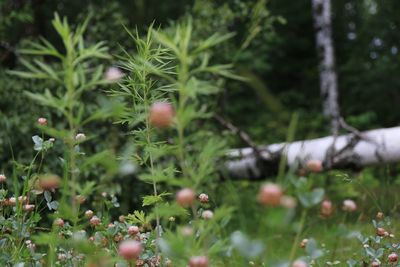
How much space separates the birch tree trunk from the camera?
873 cm

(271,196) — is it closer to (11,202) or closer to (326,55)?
(11,202)

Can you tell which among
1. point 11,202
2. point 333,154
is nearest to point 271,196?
point 11,202

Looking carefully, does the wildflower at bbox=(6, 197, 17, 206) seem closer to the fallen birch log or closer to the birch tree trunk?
the fallen birch log

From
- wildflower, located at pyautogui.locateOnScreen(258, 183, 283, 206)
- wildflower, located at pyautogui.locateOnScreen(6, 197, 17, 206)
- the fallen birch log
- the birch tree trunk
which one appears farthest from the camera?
the birch tree trunk

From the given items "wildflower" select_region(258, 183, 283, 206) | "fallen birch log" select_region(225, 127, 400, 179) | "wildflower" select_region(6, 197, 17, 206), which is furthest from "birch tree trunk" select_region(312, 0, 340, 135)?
"wildflower" select_region(258, 183, 283, 206)

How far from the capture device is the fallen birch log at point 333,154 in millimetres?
4316

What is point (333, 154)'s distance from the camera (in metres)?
4.56

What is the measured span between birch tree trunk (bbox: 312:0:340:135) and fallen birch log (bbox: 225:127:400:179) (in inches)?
154

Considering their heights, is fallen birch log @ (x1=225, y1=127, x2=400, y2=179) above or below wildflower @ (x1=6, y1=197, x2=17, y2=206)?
below

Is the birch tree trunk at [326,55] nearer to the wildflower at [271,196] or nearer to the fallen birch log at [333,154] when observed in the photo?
the fallen birch log at [333,154]

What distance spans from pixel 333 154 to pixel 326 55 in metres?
4.83

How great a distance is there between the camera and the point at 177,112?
3.44 feet

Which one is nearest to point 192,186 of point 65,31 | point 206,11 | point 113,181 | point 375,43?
point 65,31

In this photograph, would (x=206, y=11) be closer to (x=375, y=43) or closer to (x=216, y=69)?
(x=216, y=69)
